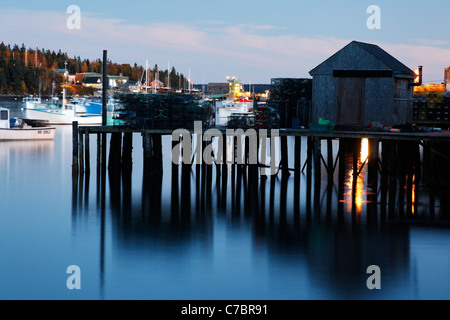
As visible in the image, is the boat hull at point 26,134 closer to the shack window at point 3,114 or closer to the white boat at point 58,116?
the shack window at point 3,114

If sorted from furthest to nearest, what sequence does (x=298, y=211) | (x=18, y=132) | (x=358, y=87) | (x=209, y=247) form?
1. (x=18, y=132)
2. (x=358, y=87)
3. (x=298, y=211)
4. (x=209, y=247)

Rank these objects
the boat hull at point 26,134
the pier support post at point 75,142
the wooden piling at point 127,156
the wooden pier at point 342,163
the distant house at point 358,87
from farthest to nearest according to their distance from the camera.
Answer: the boat hull at point 26,134, the wooden piling at point 127,156, the pier support post at point 75,142, the distant house at point 358,87, the wooden pier at point 342,163

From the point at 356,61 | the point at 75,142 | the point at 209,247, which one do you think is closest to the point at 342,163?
the point at 356,61

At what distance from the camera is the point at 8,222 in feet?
102

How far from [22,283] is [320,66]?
20633mm

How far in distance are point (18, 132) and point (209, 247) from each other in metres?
49.8

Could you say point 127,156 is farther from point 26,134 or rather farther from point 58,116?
point 58,116

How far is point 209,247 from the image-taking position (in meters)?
26.1

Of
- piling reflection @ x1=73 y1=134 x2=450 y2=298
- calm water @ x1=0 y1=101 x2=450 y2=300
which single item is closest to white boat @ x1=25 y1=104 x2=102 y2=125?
piling reflection @ x1=73 y1=134 x2=450 y2=298

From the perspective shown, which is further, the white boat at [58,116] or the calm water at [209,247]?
the white boat at [58,116]

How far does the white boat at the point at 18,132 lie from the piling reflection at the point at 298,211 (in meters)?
30.3

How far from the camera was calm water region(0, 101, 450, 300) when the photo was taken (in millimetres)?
21156

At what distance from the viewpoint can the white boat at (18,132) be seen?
71000 mm

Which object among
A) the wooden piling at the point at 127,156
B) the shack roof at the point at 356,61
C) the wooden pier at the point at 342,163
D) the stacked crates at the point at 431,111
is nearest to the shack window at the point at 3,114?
the wooden pier at the point at 342,163
